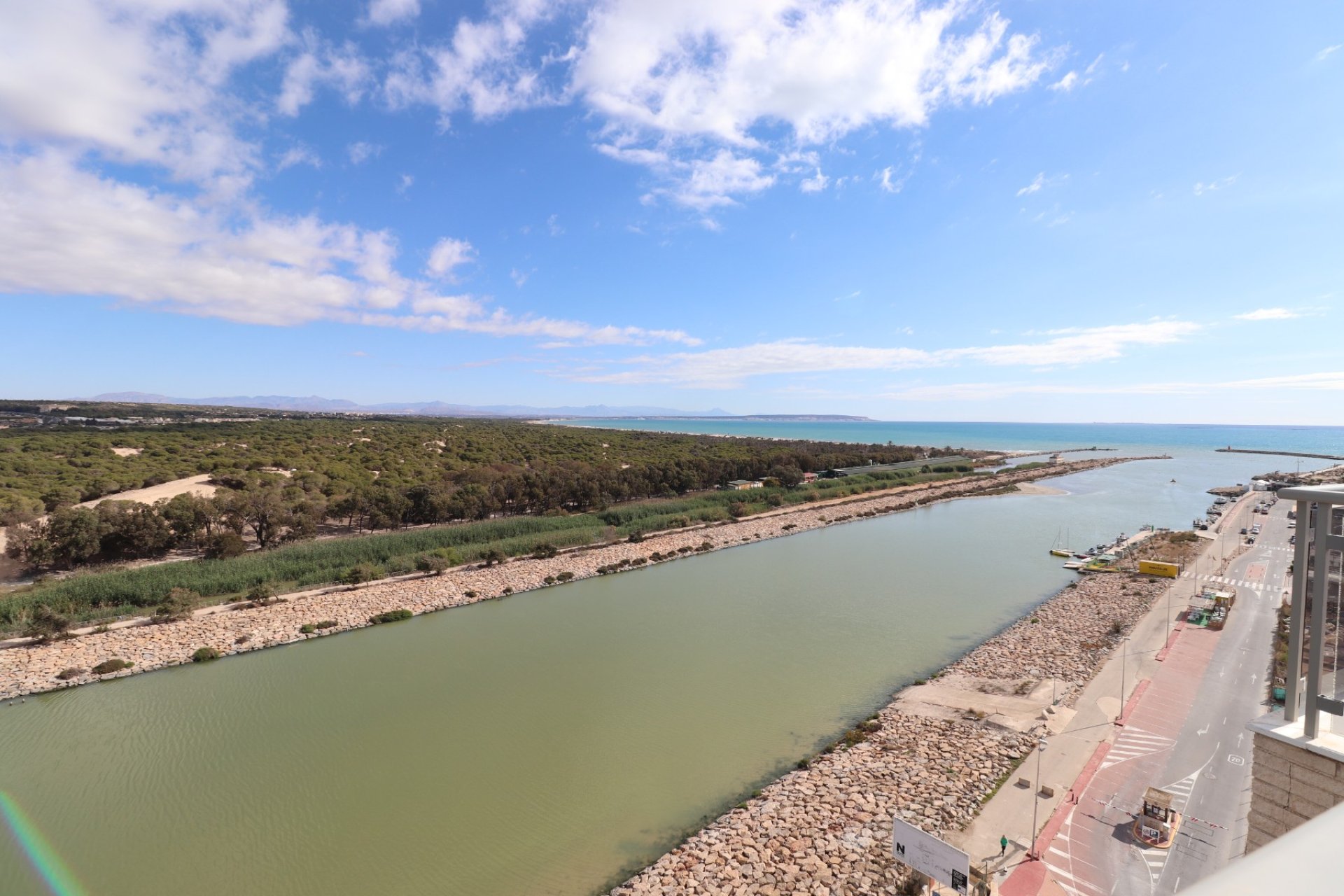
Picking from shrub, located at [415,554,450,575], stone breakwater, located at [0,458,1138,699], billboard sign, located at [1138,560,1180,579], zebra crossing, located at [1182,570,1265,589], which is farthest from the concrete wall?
billboard sign, located at [1138,560,1180,579]

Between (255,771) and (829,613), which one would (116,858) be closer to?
(255,771)

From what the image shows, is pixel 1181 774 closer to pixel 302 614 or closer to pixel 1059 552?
pixel 1059 552

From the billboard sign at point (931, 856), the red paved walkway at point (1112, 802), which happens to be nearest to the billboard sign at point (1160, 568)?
the red paved walkway at point (1112, 802)

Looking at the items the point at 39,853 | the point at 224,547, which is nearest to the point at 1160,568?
the point at 39,853

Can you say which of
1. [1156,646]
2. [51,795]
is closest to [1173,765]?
[1156,646]

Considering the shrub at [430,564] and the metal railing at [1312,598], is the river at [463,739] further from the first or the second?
the metal railing at [1312,598]

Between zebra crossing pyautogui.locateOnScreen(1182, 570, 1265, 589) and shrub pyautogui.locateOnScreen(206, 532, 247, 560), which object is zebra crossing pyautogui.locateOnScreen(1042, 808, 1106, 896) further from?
shrub pyautogui.locateOnScreen(206, 532, 247, 560)
